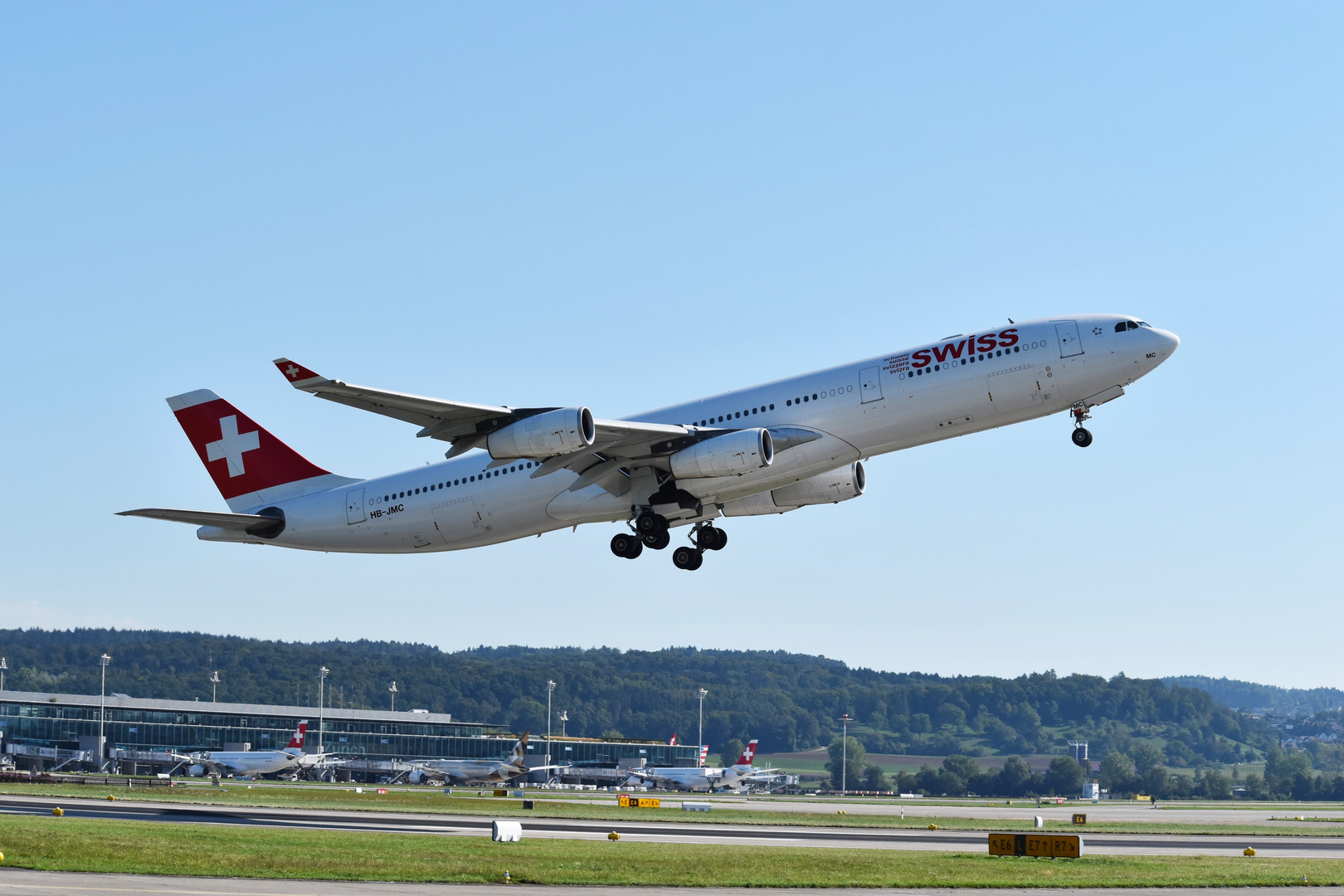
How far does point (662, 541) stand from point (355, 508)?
12.4m

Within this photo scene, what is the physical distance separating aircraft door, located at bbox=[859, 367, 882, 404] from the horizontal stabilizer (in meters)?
24.3

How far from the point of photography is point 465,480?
4997 centimetres

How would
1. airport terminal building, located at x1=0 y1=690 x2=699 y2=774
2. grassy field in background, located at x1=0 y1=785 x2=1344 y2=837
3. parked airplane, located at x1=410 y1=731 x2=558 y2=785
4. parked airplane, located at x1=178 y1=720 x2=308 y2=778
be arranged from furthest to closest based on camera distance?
airport terminal building, located at x1=0 y1=690 x2=699 y2=774 < parked airplane, located at x1=178 y1=720 x2=308 y2=778 < parked airplane, located at x1=410 y1=731 x2=558 y2=785 < grassy field in background, located at x1=0 y1=785 x2=1344 y2=837

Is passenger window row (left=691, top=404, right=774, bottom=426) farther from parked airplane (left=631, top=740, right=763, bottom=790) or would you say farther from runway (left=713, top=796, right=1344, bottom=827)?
parked airplane (left=631, top=740, right=763, bottom=790)

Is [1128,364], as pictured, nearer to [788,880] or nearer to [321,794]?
[788,880]

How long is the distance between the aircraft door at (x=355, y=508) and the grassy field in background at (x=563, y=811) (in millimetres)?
17578

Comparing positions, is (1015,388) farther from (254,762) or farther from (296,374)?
(254,762)

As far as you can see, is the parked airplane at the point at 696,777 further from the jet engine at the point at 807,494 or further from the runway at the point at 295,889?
the runway at the point at 295,889

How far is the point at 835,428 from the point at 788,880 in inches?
579

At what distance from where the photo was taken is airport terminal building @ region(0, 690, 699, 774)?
458ft

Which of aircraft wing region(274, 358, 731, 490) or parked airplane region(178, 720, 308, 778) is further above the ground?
aircraft wing region(274, 358, 731, 490)

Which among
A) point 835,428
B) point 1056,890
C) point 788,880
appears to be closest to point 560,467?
point 835,428

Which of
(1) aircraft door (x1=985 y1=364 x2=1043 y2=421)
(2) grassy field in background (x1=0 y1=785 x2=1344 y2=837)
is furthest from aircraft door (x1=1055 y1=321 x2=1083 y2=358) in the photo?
(2) grassy field in background (x1=0 y1=785 x2=1344 y2=837)

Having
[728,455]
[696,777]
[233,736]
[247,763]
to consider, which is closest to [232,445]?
[728,455]
